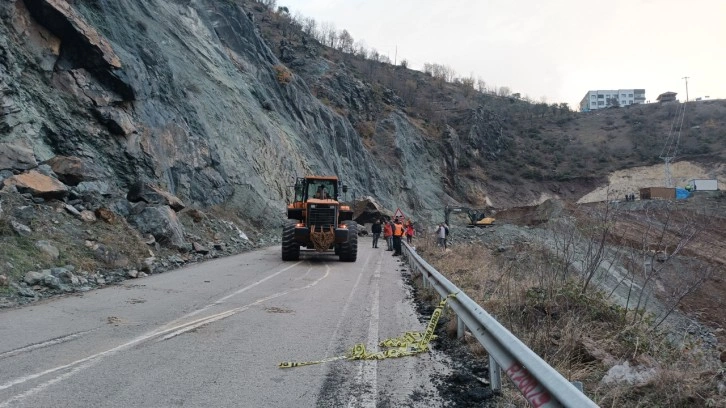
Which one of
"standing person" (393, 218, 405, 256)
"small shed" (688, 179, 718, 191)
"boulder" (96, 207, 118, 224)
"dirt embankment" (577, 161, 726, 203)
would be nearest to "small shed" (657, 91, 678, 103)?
"dirt embankment" (577, 161, 726, 203)

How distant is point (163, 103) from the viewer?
23.1 meters

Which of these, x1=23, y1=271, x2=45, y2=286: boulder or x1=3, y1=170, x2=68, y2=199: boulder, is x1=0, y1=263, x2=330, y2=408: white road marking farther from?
x1=3, y1=170, x2=68, y2=199: boulder

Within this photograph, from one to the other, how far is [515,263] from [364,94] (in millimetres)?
57351

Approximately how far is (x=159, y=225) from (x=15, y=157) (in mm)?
4158

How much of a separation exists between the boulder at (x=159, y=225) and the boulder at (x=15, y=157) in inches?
119

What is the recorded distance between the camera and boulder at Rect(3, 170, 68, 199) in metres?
11.9

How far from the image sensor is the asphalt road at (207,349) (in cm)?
393

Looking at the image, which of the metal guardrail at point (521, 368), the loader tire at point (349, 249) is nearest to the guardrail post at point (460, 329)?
the metal guardrail at point (521, 368)

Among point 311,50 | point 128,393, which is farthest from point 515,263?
point 311,50

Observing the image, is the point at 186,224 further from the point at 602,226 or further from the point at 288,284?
the point at 602,226

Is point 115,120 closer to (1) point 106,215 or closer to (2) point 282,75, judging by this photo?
(1) point 106,215

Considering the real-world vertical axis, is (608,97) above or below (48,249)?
above

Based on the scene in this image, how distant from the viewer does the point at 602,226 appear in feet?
19.2

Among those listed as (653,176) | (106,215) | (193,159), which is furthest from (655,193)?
(106,215)
